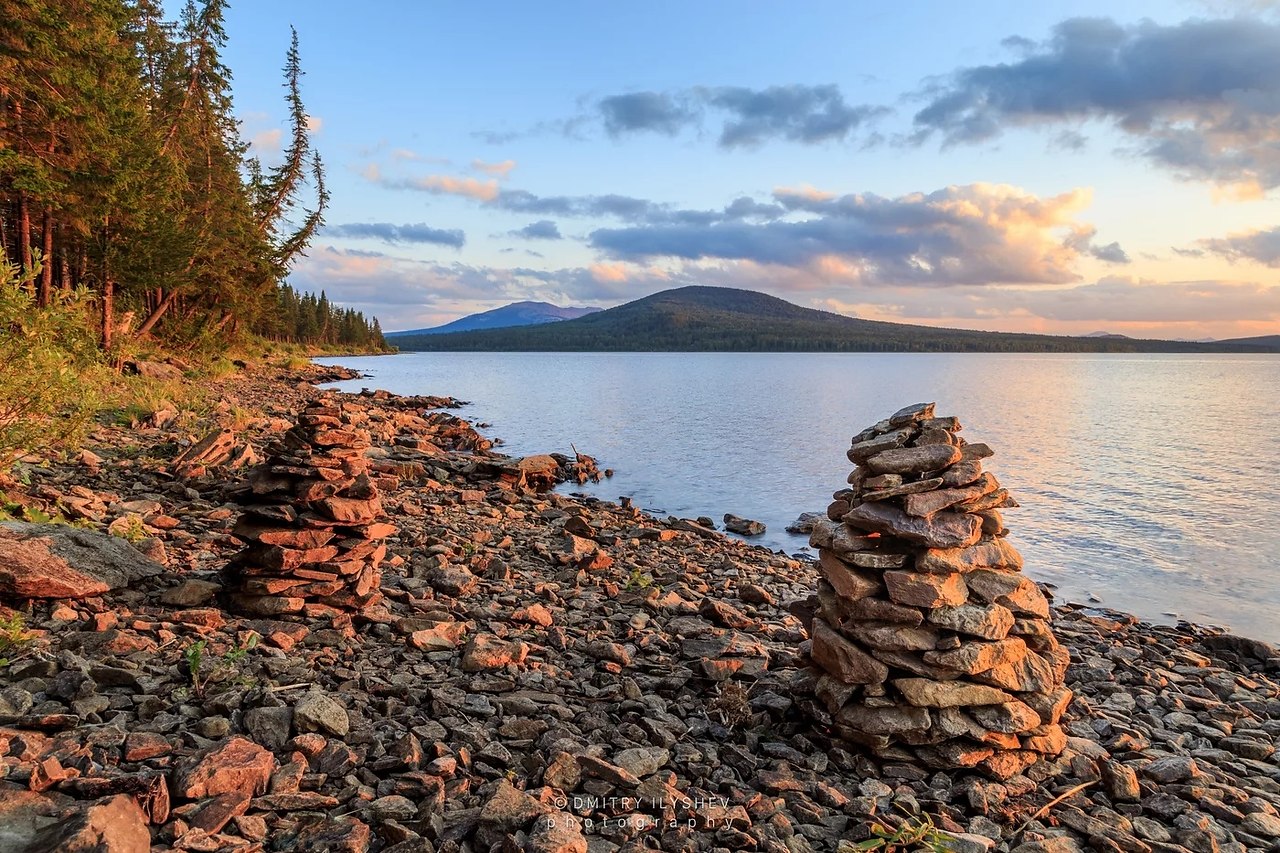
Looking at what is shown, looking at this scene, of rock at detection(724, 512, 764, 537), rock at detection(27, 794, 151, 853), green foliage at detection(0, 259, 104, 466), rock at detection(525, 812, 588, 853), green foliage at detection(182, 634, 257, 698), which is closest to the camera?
rock at detection(27, 794, 151, 853)

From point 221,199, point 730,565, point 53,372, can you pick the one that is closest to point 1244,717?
point 730,565

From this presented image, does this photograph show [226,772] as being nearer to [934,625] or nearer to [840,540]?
[840,540]

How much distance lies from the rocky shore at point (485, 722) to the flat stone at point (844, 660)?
0.43 m

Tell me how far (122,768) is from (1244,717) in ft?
35.6

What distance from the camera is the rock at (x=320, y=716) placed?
5.30 metres

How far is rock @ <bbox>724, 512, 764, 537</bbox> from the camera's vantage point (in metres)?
18.7

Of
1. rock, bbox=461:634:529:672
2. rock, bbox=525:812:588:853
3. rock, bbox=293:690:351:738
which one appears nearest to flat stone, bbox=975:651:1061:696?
rock, bbox=525:812:588:853

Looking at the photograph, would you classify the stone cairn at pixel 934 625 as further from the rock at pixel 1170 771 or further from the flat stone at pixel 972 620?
the rock at pixel 1170 771

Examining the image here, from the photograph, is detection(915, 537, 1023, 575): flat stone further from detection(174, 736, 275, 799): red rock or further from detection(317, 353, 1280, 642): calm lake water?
detection(317, 353, 1280, 642): calm lake water

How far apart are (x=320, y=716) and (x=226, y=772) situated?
95cm

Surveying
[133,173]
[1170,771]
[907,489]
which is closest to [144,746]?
[907,489]

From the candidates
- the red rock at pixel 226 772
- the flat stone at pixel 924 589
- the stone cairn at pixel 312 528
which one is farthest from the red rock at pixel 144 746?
the flat stone at pixel 924 589

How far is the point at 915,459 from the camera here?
654cm

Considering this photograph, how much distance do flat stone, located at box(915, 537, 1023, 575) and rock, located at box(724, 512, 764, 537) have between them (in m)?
12.1
